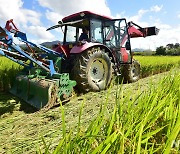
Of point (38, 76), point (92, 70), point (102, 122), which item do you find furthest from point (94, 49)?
point (102, 122)

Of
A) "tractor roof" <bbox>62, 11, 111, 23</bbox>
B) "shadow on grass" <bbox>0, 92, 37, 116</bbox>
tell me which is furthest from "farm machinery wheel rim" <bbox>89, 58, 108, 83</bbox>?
"shadow on grass" <bbox>0, 92, 37, 116</bbox>

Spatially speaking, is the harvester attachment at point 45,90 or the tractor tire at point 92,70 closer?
the harvester attachment at point 45,90

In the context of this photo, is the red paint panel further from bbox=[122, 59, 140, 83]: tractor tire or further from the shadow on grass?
the shadow on grass

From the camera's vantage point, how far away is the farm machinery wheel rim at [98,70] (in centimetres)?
604

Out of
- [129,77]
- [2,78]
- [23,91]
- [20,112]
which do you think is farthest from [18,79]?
[129,77]

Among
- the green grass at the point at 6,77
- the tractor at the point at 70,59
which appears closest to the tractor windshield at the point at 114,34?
the tractor at the point at 70,59

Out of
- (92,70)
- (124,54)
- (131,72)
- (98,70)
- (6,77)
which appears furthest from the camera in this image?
(131,72)

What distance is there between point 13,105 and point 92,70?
1.99m

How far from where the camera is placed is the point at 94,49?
5887mm

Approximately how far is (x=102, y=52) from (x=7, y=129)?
3111 millimetres

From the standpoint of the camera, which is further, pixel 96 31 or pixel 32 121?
pixel 96 31

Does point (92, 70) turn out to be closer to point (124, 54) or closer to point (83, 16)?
point (83, 16)

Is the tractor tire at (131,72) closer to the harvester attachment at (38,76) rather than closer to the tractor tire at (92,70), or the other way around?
the tractor tire at (92,70)

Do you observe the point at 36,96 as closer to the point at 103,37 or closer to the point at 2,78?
the point at 2,78
